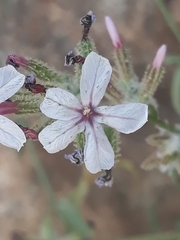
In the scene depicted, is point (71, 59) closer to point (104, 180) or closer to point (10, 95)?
point (10, 95)

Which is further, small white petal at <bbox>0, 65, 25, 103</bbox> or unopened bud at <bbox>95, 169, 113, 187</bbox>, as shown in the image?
unopened bud at <bbox>95, 169, 113, 187</bbox>

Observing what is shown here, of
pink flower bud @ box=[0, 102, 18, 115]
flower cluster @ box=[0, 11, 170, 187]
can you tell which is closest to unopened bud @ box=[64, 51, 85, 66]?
flower cluster @ box=[0, 11, 170, 187]

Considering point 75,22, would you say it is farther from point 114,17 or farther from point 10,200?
point 10,200

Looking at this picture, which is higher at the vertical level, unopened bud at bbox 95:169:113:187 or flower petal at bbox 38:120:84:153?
flower petal at bbox 38:120:84:153

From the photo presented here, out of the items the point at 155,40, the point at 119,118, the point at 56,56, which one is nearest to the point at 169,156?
the point at 119,118

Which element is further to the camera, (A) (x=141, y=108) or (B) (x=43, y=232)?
(B) (x=43, y=232)

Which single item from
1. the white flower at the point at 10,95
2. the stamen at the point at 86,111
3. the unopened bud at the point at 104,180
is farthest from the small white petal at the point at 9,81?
the unopened bud at the point at 104,180

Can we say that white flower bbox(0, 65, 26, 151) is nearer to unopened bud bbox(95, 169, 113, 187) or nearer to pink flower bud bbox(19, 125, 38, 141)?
pink flower bud bbox(19, 125, 38, 141)

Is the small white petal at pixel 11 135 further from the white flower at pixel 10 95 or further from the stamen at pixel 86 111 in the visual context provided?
the stamen at pixel 86 111
